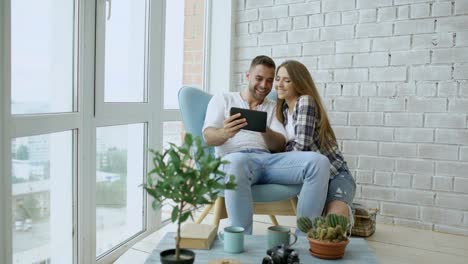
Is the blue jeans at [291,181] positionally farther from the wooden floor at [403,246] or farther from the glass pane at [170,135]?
the glass pane at [170,135]

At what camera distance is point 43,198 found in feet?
5.54

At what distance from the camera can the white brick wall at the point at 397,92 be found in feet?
8.48

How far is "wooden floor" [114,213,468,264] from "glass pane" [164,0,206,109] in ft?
2.96

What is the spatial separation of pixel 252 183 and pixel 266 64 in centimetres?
65

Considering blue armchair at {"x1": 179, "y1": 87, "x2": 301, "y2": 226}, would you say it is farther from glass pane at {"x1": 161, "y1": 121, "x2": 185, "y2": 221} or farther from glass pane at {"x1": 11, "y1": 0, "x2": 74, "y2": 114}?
glass pane at {"x1": 11, "y1": 0, "x2": 74, "y2": 114}

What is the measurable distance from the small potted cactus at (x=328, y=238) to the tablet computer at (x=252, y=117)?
71cm

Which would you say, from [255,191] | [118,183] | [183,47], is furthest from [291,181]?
[183,47]

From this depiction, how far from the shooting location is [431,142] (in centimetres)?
265

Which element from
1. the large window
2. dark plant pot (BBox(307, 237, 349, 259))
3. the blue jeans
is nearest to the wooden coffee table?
dark plant pot (BBox(307, 237, 349, 259))

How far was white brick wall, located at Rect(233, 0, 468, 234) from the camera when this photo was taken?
2.59 m

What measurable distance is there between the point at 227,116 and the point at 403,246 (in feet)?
3.90

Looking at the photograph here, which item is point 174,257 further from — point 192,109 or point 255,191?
point 192,109
